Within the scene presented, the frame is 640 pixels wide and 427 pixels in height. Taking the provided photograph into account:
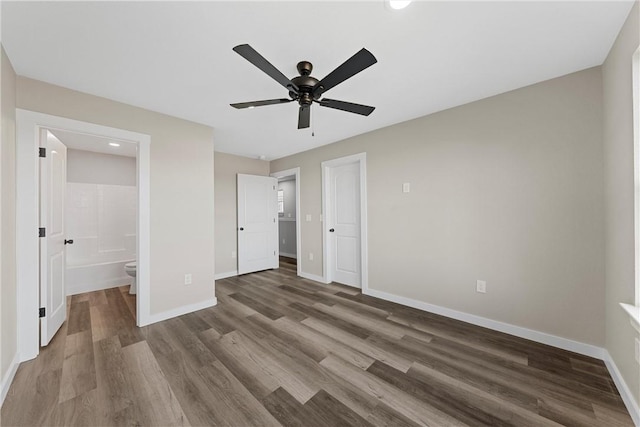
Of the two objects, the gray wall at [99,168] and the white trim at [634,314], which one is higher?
the gray wall at [99,168]

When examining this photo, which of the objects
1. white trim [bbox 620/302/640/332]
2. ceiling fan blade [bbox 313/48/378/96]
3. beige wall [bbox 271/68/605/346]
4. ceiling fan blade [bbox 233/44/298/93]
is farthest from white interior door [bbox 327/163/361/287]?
white trim [bbox 620/302/640/332]

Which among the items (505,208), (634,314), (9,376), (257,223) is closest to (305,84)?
(505,208)

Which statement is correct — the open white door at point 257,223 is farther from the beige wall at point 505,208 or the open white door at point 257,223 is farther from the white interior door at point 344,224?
the beige wall at point 505,208

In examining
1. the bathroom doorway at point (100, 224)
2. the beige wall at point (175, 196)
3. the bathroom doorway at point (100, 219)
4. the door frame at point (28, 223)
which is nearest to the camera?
the door frame at point (28, 223)

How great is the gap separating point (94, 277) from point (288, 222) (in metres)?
3.97

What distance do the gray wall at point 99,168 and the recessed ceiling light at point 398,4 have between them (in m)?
4.79

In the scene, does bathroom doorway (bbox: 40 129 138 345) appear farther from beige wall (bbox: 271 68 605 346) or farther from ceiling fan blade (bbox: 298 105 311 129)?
beige wall (bbox: 271 68 605 346)

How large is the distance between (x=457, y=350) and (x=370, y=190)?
211cm

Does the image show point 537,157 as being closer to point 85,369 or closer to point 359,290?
point 359,290

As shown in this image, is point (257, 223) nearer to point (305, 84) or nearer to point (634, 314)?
point (305, 84)

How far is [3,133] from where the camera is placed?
164 cm

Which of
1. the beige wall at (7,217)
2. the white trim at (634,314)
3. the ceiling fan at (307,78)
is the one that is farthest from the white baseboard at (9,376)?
the white trim at (634,314)

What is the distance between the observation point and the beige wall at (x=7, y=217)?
5.30 ft

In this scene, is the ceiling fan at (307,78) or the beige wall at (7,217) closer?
the ceiling fan at (307,78)
